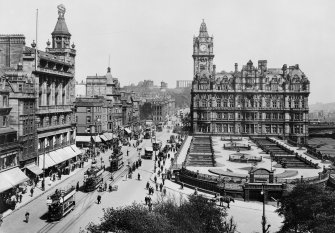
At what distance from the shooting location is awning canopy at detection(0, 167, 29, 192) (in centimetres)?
4146

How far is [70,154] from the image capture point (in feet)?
215

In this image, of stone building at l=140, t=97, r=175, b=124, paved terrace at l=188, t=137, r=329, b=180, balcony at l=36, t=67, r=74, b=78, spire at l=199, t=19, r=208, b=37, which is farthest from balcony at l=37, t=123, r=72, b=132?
stone building at l=140, t=97, r=175, b=124

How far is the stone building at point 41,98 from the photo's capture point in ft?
169

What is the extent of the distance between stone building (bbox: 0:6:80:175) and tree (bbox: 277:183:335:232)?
3266 cm

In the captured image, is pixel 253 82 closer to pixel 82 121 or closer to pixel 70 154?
pixel 82 121

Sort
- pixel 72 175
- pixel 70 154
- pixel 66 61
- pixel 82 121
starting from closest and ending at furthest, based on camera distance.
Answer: pixel 72 175 < pixel 70 154 < pixel 66 61 < pixel 82 121

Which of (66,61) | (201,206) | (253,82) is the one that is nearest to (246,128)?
(253,82)

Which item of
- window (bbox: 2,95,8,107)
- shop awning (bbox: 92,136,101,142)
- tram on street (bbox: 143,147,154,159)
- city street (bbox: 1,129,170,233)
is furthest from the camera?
shop awning (bbox: 92,136,101,142)

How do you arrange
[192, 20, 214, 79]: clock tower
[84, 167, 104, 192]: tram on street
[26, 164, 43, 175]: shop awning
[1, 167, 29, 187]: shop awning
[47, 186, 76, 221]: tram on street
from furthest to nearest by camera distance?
[192, 20, 214, 79]: clock tower < [26, 164, 43, 175]: shop awning < [84, 167, 104, 192]: tram on street < [1, 167, 29, 187]: shop awning < [47, 186, 76, 221]: tram on street

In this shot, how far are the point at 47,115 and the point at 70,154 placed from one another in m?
8.37

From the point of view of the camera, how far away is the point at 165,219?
2273 cm

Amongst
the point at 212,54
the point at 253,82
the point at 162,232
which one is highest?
the point at 212,54

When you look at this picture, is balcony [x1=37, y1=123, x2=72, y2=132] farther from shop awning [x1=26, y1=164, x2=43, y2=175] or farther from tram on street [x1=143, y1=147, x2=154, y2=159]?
tram on street [x1=143, y1=147, x2=154, y2=159]

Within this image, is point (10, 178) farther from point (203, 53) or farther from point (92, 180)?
point (203, 53)
